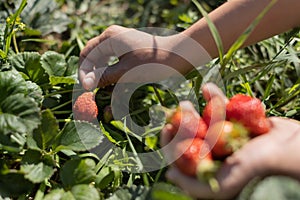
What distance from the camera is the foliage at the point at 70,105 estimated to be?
93 centimetres

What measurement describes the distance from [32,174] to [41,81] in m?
0.31

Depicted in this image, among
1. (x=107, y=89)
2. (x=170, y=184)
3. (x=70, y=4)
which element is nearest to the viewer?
(x=170, y=184)

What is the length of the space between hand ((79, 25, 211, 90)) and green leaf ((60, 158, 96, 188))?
237mm

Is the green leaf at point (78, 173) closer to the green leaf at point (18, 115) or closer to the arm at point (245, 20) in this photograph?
the green leaf at point (18, 115)

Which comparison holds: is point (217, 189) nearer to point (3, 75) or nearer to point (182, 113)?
point (182, 113)

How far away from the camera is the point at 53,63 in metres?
1.18

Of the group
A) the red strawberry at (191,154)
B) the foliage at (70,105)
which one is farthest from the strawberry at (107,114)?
the red strawberry at (191,154)

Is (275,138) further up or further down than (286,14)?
further down

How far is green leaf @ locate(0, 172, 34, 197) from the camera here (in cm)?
94

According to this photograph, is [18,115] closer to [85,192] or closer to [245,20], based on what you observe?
[85,192]

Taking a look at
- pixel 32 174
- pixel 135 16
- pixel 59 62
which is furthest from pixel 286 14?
pixel 135 16

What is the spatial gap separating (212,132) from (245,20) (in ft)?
1.17

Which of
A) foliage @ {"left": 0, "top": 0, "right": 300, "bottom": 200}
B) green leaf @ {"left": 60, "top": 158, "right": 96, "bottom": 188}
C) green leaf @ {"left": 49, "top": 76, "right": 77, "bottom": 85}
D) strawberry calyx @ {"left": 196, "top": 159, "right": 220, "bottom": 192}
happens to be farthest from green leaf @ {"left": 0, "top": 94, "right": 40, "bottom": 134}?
strawberry calyx @ {"left": 196, "top": 159, "right": 220, "bottom": 192}

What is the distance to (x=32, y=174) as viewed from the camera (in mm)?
919
